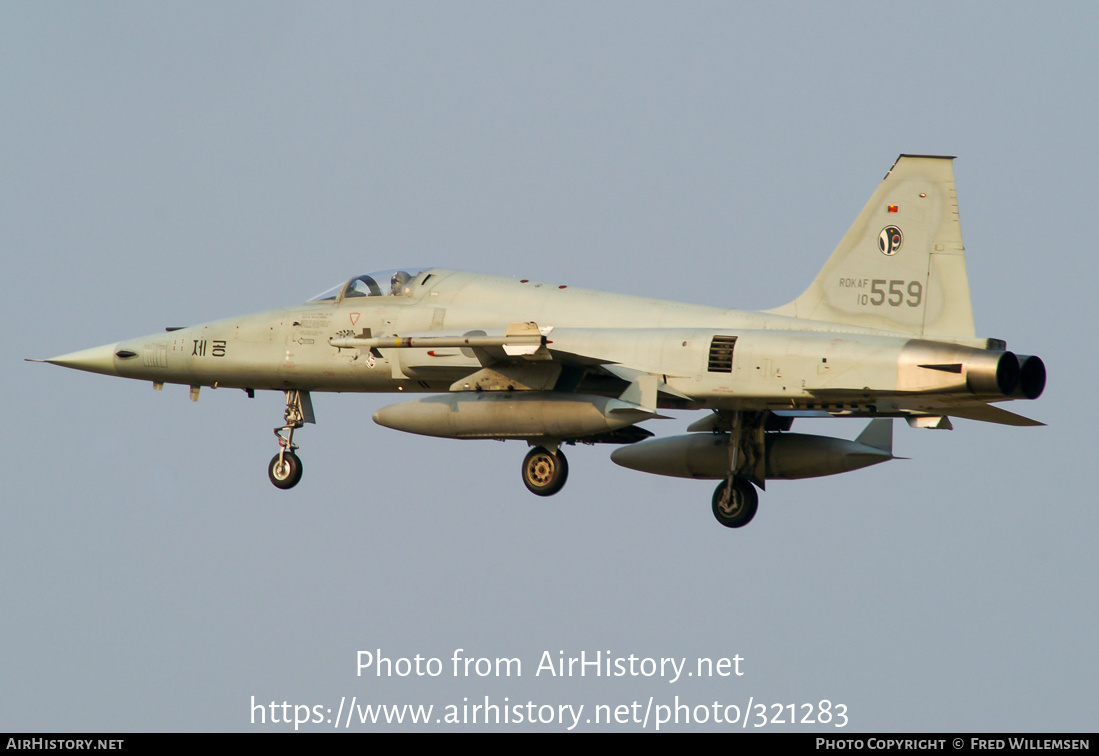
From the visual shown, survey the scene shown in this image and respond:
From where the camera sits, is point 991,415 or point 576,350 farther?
point 991,415

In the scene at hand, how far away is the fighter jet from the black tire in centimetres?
2

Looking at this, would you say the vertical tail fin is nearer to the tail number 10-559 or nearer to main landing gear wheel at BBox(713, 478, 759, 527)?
the tail number 10-559

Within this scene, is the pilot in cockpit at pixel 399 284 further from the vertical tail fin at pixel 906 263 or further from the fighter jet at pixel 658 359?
the vertical tail fin at pixel 906 263

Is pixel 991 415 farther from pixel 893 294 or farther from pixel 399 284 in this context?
pixel 399 284

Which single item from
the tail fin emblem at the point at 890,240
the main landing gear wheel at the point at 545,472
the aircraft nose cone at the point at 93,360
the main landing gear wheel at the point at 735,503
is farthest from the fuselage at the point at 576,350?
the main landing gear wheel at the point at 735,503

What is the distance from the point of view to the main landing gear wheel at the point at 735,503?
22.5 metres

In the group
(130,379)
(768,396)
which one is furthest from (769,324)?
(130,379)

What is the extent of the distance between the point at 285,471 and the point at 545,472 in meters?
4.33

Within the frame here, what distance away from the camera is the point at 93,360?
79.9 ft

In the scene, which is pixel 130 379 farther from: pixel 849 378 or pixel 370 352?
pixel 849 378

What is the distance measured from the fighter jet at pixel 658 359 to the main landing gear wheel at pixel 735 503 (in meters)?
0.03

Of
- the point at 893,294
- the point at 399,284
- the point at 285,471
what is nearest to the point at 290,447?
the point at 285,471

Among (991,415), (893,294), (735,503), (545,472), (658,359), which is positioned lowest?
(735,503)

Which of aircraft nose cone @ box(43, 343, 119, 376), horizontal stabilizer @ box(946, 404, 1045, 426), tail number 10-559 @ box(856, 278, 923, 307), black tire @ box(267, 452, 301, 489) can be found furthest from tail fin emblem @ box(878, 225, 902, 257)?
aircraft nose cone @ box(43, 343, 119, 376)
